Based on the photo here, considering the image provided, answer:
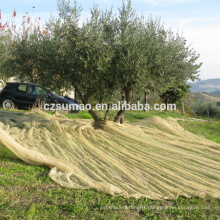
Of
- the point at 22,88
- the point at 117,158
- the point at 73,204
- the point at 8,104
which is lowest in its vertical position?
the point at 73,204

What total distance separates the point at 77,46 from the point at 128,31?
153 centimetres

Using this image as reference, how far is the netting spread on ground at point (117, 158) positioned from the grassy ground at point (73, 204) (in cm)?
21

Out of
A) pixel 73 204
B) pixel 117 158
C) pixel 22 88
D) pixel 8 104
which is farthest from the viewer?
pixel 22 88

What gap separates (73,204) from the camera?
410 cm

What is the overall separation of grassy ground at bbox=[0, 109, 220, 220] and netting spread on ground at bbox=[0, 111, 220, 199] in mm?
212

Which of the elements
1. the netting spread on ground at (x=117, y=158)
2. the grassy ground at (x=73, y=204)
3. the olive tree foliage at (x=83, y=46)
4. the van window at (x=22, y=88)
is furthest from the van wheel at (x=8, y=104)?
the grassy ground at (x=73, y=204)

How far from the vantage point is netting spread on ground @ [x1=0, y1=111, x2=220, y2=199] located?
5.00m

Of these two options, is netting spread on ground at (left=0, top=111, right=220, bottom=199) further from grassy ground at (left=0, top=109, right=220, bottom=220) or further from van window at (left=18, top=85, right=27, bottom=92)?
van window at (left=18, top=85, right=27, bottom=92)

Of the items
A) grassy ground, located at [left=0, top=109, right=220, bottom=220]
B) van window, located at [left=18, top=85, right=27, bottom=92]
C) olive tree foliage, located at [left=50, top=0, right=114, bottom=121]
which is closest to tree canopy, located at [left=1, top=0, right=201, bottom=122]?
olive tree foliage, located at [left=50, top=0, right=114, bottom=121]

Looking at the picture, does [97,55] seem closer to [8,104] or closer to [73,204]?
[73,204]

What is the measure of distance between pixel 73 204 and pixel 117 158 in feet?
7.93

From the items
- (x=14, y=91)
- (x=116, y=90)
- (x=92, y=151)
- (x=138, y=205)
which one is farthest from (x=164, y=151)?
(x=14, y=91)

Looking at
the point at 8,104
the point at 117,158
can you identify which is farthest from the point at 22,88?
the point at 117,158

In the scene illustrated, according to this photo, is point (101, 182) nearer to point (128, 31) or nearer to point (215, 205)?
point (215, 205)
